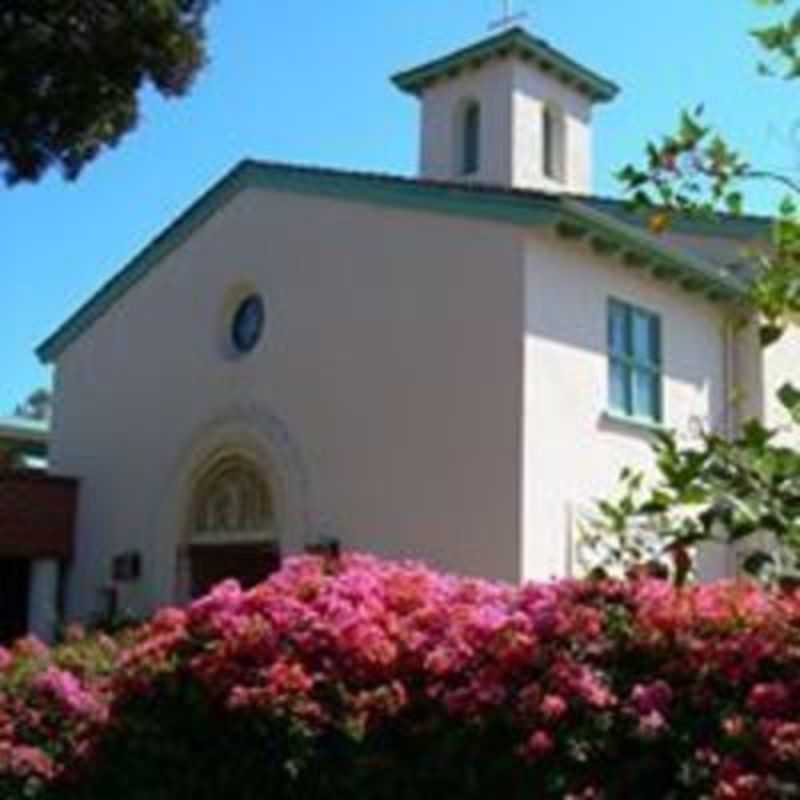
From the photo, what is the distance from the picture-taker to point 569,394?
64.0ft

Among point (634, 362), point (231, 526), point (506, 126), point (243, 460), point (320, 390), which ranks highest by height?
point (506, 126)

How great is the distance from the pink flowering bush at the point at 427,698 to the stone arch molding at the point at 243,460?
32.3ft

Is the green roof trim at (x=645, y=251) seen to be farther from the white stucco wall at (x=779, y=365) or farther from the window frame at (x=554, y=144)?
the window frame at (x=554, y=144)

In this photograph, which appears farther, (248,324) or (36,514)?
(36,514)

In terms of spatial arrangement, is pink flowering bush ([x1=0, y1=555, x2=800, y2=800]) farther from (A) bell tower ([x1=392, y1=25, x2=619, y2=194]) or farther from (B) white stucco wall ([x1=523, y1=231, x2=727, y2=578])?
(A) bell tower ([x1=392, y1=25, x2=619, y2=194])

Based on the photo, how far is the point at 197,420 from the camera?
23000 mm

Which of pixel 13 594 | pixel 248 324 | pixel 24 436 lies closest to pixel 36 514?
pixel 13 594

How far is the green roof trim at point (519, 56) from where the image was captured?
2853 cm

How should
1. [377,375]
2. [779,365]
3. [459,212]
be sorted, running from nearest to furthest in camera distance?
[459,212] → [377,375] → [779,365]

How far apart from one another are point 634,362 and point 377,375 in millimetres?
3221

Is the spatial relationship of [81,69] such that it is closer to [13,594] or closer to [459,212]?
[459,212]

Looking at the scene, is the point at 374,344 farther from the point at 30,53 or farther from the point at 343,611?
the point at 343,611

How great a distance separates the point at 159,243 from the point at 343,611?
15.7 metres

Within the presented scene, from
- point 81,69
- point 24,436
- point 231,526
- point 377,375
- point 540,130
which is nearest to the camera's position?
point 81,69
